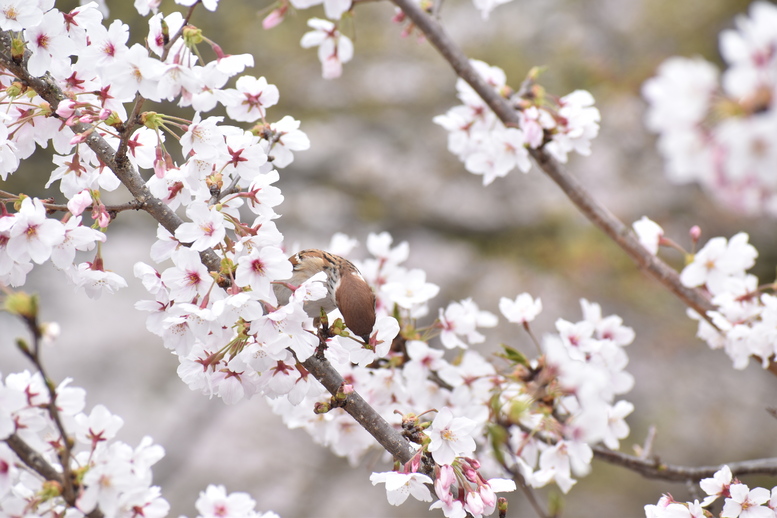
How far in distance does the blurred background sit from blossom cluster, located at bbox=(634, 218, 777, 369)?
6.15 feet

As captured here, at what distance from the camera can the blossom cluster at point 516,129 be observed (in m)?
1.23

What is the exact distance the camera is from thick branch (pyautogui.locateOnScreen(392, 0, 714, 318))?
1.26 meters

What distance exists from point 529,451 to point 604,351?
0.77 feet

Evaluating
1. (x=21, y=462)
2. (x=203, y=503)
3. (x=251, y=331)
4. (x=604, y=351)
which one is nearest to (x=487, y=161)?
(x=604, y=351)

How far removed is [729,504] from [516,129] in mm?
728

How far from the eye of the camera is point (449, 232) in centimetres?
345

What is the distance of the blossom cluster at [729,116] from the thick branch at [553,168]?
2.65ft

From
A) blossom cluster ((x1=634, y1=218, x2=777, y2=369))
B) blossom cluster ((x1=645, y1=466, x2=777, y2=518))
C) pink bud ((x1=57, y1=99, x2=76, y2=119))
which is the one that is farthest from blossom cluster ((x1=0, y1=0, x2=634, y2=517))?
blossom cluster ((x1=634, y1=218, x2=777, y2=369))

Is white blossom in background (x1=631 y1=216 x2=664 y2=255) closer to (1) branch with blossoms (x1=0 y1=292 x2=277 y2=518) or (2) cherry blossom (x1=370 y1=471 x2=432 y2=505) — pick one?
(2) cherry blossom (x1=370 y1=471 x2=432 y2=505)

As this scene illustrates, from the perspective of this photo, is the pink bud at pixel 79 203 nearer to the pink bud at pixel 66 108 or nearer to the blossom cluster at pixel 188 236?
the blossom cluster at pixel 188 236

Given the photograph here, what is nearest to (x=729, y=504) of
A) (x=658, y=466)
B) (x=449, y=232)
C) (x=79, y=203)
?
(x=658, y=466)

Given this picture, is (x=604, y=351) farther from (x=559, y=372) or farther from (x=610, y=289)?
(x=610, y=289)

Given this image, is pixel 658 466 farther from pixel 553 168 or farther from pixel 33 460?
pixel 33 460

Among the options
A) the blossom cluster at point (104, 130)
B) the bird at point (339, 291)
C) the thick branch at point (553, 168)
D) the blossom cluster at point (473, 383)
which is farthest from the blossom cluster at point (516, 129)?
the blossom cluster at point (104, 130)
